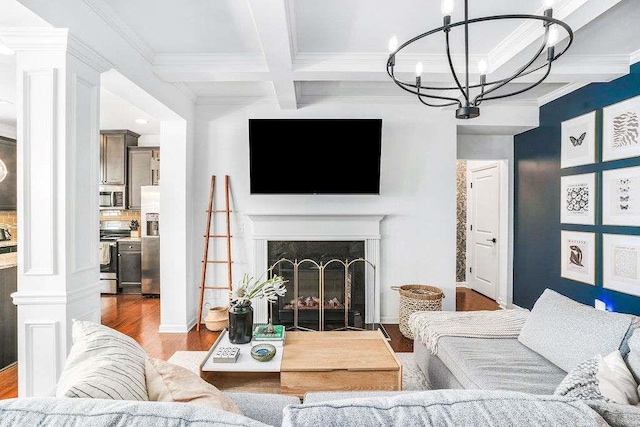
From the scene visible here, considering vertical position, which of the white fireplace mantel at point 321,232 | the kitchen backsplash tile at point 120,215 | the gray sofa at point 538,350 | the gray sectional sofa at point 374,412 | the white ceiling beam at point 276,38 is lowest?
the gray sofa at point 538,350

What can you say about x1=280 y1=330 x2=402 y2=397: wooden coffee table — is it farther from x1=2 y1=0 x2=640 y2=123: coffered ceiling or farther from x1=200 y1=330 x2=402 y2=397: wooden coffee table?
x1=2 y1=0 x2=640 y2=123: coffered ceiling

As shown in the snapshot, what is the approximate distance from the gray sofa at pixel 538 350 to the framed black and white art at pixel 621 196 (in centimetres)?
131

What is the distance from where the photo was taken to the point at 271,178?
12.6ft

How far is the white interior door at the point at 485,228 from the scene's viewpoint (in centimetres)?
493

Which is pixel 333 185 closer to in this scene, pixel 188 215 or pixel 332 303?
pixel 332 303

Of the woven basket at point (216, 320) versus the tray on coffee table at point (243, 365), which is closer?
the tray on coffee table at point (243, 365)

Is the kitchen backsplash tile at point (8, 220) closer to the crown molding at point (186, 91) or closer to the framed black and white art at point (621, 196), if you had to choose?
the crown molding at point (186, 91)

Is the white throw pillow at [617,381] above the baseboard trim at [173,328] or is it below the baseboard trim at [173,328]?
above

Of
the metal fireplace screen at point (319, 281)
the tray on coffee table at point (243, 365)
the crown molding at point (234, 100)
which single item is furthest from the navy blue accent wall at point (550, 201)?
the crown molding at point (234, 100)

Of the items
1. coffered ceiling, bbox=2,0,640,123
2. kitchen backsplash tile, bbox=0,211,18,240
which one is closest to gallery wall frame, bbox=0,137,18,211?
kitchen backsplash tile, bbox=0,211,18,240

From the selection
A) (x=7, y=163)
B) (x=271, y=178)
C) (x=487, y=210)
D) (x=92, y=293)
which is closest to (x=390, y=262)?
(x=271, y=178)

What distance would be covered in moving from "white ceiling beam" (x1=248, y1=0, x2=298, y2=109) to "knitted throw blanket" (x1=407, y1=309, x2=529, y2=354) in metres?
2.24

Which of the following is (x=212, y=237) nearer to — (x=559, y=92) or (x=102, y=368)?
(x=102, y=368)

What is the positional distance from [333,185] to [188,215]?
5.35ft
